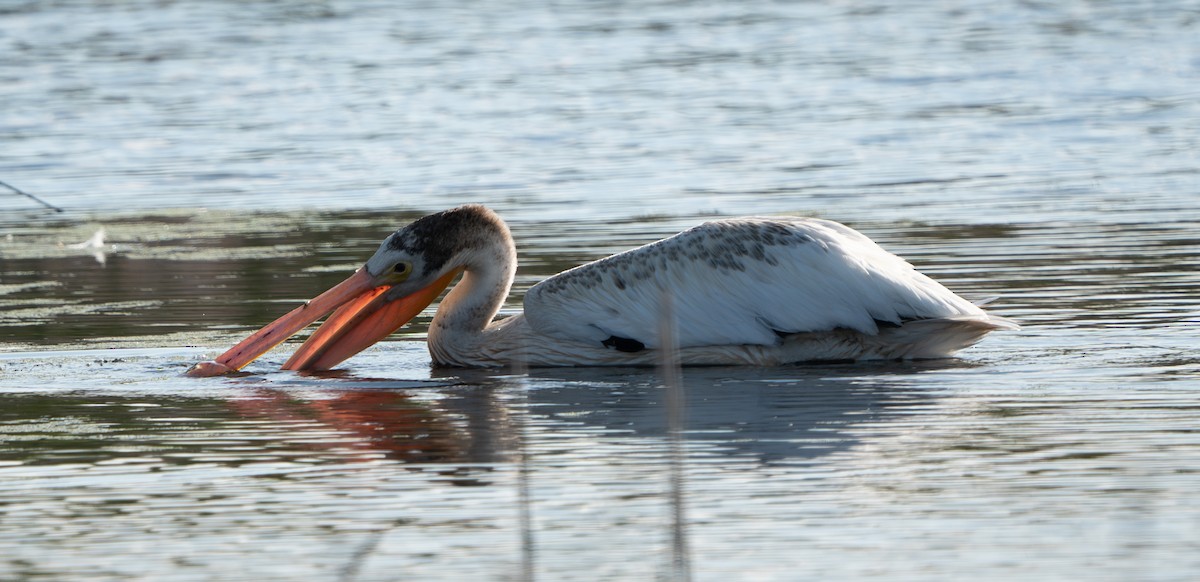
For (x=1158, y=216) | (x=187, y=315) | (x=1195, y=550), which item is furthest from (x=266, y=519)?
(x=1158, y=216)

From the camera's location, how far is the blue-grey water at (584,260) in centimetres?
403

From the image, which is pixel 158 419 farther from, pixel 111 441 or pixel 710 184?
pixel 710 184

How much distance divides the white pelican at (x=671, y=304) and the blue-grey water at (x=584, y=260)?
138 mm

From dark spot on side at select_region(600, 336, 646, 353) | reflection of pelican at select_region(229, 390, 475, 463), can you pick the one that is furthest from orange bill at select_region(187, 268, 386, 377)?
dark spot on side at select_region(600, 336, 646, 353)

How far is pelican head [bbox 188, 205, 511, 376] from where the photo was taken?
22.9 feet

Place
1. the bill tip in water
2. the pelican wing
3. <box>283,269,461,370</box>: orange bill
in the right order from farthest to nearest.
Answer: <box>283,269,461,370</box>: orange bill < the bill tip in water < the pelican wing

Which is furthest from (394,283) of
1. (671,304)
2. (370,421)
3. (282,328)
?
(370,421)

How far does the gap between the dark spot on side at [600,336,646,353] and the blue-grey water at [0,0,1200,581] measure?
0.12 meters

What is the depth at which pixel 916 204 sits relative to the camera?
10.2 meters

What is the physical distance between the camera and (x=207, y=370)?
6566 millimetres

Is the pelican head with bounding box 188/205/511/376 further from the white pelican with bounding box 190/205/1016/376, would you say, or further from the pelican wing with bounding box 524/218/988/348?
the pelican wing with bounding box 524/218/988/348

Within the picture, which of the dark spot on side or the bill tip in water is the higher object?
the dark spot on side

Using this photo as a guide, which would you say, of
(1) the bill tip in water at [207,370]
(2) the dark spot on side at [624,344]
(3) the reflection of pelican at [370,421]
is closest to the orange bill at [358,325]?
(1) the bill tip in water at [207,370]

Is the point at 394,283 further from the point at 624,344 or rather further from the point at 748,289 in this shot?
the point at 748,289
